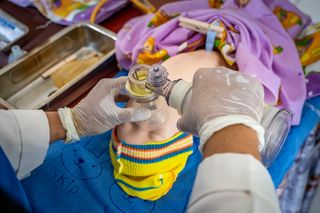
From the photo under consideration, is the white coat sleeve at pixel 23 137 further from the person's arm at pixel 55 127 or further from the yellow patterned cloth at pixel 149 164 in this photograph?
the yellow patterned cloth at pixel 149 164

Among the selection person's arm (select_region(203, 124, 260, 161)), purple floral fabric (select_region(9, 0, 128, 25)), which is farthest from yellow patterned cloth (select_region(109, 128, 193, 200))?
purple floral fabric (select_region(9, 0, 128, 25))

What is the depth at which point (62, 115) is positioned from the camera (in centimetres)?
81

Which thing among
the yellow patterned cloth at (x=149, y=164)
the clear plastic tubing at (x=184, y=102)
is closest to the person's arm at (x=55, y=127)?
the yellow patterned cloth at (x=149, y=164)

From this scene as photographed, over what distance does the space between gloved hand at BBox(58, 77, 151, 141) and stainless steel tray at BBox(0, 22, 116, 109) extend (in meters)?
0.33

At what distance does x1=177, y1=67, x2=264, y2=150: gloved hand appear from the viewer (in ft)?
1.82

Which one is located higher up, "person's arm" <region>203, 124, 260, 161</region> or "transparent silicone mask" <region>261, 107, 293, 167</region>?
"person's arm" <region>203, 124, 260, 161</region>

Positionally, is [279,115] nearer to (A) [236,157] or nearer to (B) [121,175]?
(A) [236,157]

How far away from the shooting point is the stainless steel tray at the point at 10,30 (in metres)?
1.34

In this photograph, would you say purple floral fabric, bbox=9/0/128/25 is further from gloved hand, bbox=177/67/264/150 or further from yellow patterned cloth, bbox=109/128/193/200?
gloved hand, bbox=177/67/264/150

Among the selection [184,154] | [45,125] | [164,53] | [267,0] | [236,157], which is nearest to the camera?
[236,157]

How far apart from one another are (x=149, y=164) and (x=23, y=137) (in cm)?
31

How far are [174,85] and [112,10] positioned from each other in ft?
3.06

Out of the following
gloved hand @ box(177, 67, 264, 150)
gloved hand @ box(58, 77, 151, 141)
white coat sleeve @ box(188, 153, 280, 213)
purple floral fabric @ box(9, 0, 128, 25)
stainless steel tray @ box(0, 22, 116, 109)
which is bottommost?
stainless steel tray @ box(0, 22, 116, 109)

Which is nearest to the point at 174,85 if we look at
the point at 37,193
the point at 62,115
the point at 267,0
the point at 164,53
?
the point at 62,115
